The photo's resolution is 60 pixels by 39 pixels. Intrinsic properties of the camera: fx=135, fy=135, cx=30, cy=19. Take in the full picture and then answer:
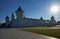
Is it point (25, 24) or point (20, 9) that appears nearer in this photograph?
point (25, 24)

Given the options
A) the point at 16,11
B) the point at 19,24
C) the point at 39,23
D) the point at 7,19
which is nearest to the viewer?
the point at 19,24

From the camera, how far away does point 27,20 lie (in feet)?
331

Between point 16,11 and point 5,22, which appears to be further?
point 5,22

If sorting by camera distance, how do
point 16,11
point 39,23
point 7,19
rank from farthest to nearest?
1. point 7,19
2. point 39,23
3. point 16,11

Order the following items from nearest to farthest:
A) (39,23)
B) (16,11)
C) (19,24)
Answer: (19,24), (16,11), (39,23)

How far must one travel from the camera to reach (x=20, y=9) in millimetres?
105500

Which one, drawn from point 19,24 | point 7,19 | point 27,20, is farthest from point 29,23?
point 7,19

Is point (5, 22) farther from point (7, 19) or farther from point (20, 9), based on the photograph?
point (20, 9)

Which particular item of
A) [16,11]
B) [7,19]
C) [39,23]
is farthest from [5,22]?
[39,23]

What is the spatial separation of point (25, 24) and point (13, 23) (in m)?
8.72

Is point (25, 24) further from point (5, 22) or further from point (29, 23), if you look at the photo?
point (5, 22)

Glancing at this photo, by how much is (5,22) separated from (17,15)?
82.9 feet

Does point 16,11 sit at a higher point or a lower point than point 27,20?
higher

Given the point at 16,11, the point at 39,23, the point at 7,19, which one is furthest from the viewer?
the point at 7,19
